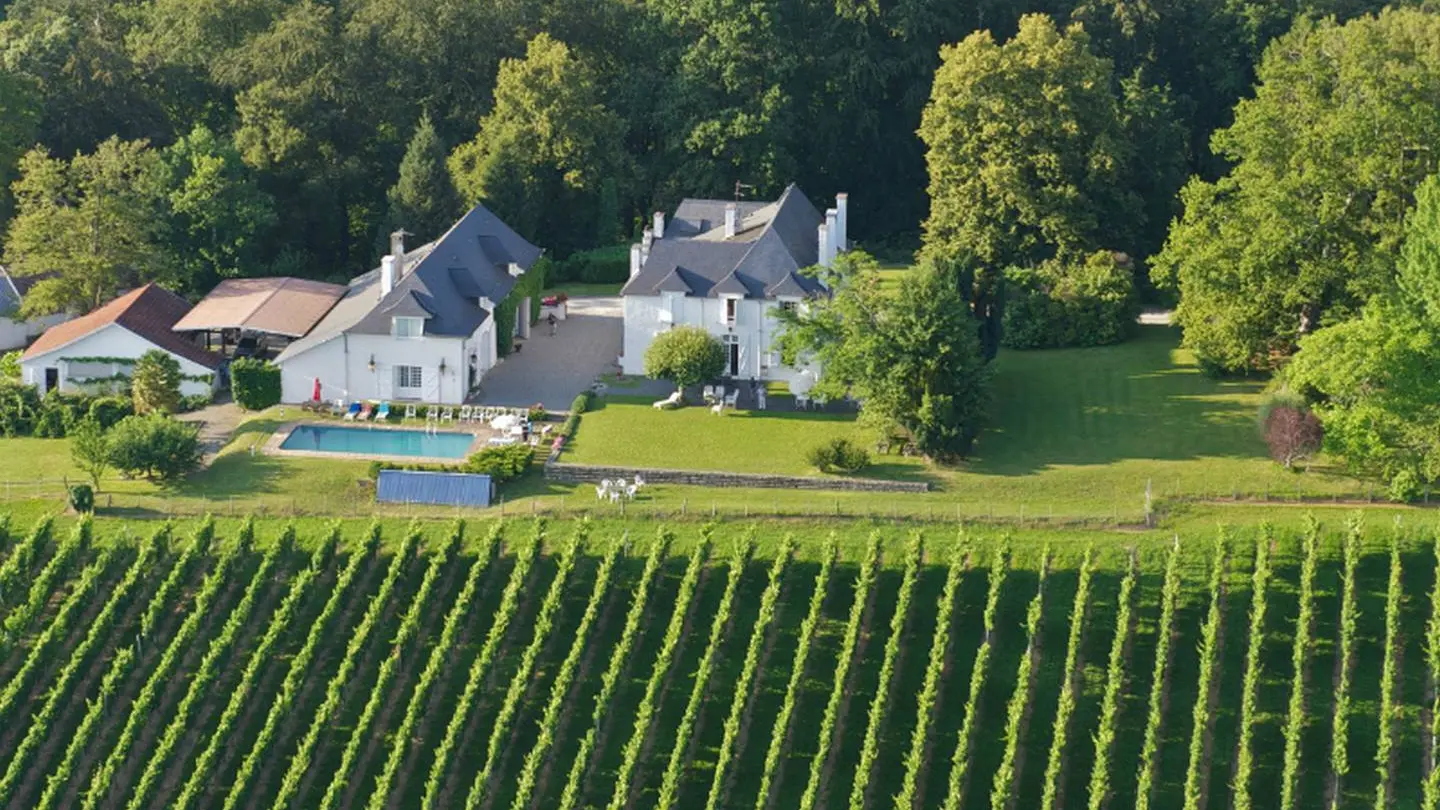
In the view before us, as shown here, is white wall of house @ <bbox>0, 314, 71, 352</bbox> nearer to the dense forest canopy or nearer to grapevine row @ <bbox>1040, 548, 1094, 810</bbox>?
the dense forest canopy

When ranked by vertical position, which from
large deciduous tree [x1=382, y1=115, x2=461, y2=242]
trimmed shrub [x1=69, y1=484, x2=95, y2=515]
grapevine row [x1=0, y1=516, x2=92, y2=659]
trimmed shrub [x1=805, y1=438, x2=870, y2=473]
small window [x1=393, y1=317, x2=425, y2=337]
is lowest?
grapevine row [x1=0, y1=516, x2=92, y2=659]

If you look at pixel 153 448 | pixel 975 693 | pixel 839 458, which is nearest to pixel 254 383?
pixel 153 448

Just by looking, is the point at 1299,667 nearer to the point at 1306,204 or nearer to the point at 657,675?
the point at 657,675

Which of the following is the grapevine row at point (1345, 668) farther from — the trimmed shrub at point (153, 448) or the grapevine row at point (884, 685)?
the trimmed shrub at point (153, 448)

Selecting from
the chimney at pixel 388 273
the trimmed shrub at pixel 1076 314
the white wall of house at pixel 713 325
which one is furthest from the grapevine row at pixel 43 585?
the trimmed shrub at pixel 1076 314

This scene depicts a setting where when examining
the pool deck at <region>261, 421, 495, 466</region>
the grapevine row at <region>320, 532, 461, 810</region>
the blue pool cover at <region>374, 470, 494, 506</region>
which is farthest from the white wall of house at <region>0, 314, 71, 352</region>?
the grapevine row at <region>320, 532, 461, 810</region>

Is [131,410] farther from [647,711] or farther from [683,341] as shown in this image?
[647,711]
